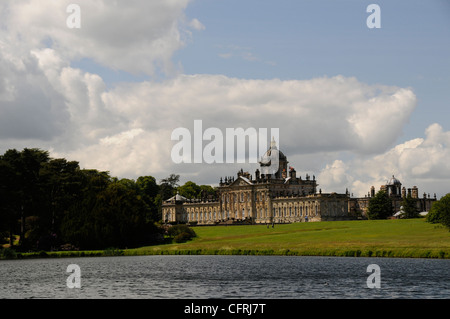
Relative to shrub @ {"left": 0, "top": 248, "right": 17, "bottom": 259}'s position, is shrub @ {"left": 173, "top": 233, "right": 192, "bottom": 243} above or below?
above

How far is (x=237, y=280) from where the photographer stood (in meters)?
45.2

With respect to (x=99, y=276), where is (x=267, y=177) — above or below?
above

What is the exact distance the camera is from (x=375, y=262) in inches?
2307

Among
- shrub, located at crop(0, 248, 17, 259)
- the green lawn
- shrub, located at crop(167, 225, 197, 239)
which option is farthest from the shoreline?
shrub, located at crop(167, 225, 197, 239)

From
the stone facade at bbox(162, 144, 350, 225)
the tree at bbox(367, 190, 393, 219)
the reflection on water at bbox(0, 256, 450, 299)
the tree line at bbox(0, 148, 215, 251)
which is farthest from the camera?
the stone facade at bbox(162, 144, 350, 225)

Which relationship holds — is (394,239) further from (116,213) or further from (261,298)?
(261,298)

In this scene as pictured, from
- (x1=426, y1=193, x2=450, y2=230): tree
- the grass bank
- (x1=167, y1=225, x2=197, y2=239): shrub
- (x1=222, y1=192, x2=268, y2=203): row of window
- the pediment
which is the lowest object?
the grass bank

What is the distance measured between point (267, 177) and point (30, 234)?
279 ft

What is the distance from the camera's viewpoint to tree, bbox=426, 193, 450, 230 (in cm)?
8156

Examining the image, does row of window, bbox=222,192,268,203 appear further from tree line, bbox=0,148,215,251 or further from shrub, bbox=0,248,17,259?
shrub, bbox=0,248,17,259

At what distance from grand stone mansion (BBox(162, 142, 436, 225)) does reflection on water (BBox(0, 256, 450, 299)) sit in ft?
281

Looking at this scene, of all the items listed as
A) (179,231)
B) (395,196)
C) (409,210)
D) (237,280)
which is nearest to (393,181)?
(395,196)

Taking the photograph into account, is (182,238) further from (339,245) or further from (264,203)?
(264,203)

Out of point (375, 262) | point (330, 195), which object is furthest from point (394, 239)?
point (330, 195)
